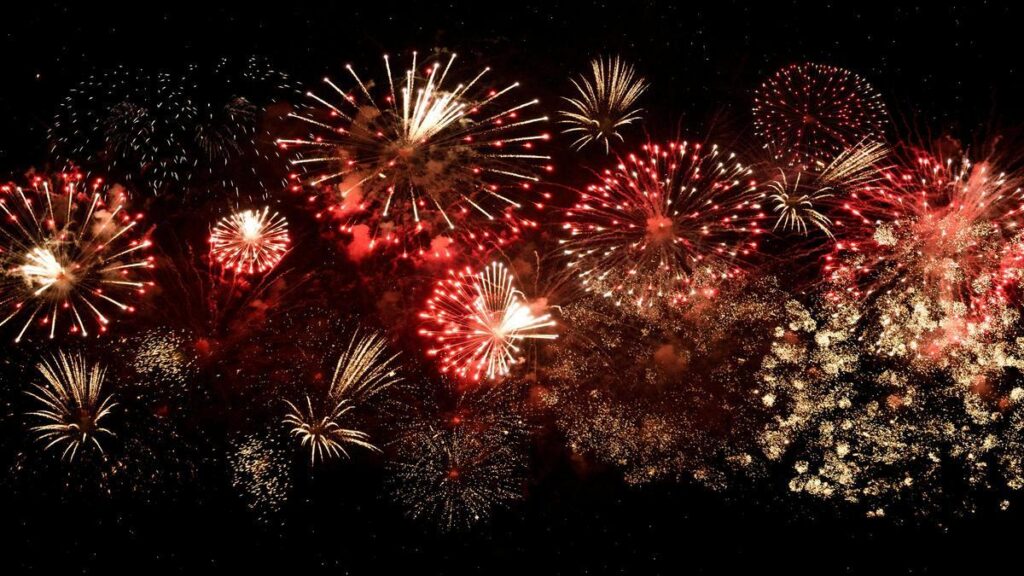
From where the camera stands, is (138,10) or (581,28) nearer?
(138,10)

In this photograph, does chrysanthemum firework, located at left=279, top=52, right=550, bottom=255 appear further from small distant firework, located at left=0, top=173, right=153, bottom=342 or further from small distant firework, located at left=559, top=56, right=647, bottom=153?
small distant firework, located at left=0, top=173, right=153, bottom=342

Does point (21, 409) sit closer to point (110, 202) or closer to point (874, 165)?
point (110, 202)

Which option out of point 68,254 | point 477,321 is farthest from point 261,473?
point 68,254

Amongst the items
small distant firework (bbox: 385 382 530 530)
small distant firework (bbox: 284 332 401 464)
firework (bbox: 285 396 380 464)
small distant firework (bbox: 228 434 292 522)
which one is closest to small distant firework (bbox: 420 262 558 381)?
small distant firework (bbox: 385 382 530 530)

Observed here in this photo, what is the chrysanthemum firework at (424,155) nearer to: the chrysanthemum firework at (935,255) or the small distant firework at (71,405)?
the small distant firework at (71,405)

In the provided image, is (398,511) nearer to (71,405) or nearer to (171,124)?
(71,405)

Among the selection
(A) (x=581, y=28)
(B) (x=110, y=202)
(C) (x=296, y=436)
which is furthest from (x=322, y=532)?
(A) (x=581, y=28)
